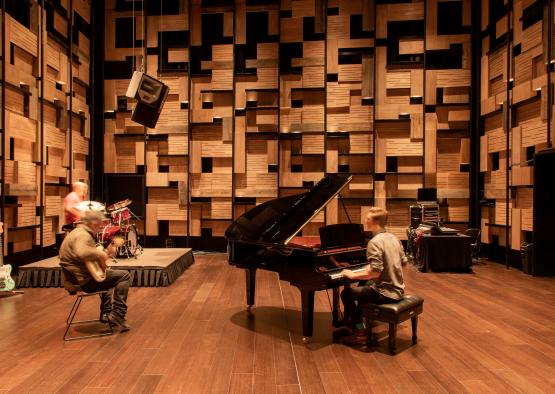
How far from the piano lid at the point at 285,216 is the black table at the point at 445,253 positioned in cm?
293

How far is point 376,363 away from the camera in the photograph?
9.20 feet

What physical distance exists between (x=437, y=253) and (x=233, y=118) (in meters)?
4.00

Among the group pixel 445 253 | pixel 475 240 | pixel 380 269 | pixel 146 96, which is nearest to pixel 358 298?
pixel 380 269

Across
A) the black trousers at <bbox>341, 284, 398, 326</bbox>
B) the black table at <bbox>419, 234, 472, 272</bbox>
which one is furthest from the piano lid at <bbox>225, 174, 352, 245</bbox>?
Result: the black table at <bbox>419, 234, 472, 272</bbox>

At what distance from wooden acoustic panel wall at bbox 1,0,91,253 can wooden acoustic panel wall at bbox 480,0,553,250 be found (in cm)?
657

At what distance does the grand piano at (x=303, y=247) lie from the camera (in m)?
3.07

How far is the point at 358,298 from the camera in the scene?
121 inches

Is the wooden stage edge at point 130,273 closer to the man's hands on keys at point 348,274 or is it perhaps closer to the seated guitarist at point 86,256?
the seated guitarist at point 86,256

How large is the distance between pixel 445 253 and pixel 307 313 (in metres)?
3.57

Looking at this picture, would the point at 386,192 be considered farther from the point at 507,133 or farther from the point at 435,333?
the point at 435,333

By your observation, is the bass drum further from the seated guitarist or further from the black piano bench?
the black piano bench

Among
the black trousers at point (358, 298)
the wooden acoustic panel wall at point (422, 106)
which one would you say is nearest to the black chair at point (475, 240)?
the wooden acoustic panel wall at point (422, 106)

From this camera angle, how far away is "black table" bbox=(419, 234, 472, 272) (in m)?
5.95

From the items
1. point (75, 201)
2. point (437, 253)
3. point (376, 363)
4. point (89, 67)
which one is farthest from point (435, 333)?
point (89, 67)
